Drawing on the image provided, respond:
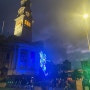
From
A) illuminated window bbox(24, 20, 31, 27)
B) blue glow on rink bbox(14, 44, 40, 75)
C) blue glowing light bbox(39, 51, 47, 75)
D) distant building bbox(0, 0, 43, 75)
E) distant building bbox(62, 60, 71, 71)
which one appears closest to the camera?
distant building bbox(0, 0, 43, 75)

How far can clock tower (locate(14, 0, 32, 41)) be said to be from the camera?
56.4 m

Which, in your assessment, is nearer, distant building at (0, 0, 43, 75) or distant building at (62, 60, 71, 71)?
distant building at (0, 0, 43, 75)

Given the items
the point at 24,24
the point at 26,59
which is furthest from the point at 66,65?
the point at 26,59

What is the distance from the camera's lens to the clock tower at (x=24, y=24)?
56.4m

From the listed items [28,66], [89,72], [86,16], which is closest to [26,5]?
[28,66]

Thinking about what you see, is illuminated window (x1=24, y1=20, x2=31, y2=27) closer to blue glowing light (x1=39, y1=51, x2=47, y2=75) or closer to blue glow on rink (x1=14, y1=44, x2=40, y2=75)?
blue glow on rink (x1=14, y1=44, x2=40, y2=75)

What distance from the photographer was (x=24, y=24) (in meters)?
57.1

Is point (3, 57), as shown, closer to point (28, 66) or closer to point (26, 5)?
point (28, 66)

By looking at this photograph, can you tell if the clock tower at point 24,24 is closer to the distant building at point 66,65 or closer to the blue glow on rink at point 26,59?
the blue glow on rink at point 26,59

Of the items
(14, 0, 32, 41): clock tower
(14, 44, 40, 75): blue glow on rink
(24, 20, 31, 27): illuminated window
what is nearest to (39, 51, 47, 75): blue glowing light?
(14, 44, 40, 75): blue glow on rink

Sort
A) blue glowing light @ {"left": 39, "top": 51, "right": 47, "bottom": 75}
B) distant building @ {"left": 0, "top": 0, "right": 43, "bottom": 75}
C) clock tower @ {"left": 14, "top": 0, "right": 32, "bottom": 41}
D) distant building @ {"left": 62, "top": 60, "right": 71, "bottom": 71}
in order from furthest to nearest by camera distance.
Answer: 1. distant building @ {"left": 62, "top": 60, "right": 71, "bottom": 71}
2. clock tower @ {"left": 14, "top": 0, "right": 32, "bottom": 41}
3. blue glowing light @ {"left": 39, "top": 51, "right": 47, "bottom": 75}
4. distant building @ {"left": 0, "top": 0, "right": 43, "bottom": 75}

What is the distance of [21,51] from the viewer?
4541 cm

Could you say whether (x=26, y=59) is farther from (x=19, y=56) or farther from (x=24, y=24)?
(x=24, y=24)

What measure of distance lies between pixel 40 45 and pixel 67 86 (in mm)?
35863
